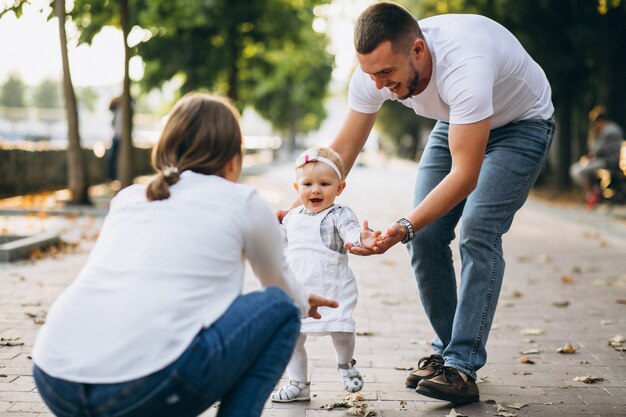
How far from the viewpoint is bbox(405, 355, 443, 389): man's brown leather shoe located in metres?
4.23

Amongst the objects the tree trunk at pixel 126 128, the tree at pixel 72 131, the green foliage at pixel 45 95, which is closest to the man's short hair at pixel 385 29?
the tree at pixel 72 131

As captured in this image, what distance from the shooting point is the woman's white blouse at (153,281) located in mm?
2375

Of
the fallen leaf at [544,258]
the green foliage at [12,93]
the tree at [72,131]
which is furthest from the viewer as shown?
the green foliage at [12,93]

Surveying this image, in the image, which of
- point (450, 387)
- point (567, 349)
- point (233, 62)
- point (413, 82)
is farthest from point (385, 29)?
point (233, 62)

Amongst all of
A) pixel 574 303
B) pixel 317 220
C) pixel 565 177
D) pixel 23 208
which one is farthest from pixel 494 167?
pixel 565 177

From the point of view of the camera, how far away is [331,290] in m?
3.87

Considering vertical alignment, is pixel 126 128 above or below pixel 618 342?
below

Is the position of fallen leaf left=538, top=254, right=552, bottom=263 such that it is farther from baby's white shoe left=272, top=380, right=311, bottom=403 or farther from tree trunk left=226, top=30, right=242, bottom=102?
tree trunk left=226, top=30, right=242, bottom=102

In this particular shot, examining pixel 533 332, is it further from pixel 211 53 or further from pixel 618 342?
pixel 211 53

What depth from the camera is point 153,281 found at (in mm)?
2430

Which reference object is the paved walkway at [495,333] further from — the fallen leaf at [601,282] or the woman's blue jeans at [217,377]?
the woman's blue jeans at [217,377]

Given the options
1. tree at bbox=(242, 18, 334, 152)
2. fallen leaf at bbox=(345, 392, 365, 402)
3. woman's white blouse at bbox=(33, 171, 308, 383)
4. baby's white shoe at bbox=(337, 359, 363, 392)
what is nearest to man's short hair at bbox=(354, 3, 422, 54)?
woman's white blouse at bbox=(33, 171, 308, 383)

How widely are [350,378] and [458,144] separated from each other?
1304mm

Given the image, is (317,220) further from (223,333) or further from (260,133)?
(260,133)
